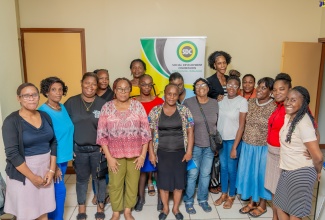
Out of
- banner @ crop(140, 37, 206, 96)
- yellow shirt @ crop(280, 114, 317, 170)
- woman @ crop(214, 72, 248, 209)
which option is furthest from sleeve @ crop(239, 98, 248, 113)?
banner @ crop(140, 37, 206, 96)

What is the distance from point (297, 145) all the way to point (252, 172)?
944mm

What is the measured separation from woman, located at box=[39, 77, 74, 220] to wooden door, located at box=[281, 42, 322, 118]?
3363 mm

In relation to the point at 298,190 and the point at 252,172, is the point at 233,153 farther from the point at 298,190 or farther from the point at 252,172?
the point at 298,190

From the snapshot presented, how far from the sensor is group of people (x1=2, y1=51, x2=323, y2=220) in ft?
7.14

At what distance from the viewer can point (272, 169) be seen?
263 centimetres

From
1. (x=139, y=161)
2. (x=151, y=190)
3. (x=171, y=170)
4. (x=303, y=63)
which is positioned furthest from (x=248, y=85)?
(x=151, y=190)

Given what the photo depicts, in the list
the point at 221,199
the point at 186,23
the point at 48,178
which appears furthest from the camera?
the point at 186,23

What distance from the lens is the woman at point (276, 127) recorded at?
2494mm

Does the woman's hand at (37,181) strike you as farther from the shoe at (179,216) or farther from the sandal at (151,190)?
the sandal at (151,190)

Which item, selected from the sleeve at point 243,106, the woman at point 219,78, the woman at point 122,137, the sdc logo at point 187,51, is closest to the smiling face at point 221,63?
the woman at point 219,78

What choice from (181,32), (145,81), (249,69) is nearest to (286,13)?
(249,69)

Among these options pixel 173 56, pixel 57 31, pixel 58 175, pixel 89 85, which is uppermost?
pixel 57 31

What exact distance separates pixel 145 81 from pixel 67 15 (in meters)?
2.08

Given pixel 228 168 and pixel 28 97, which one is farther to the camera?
pixel 228 168
